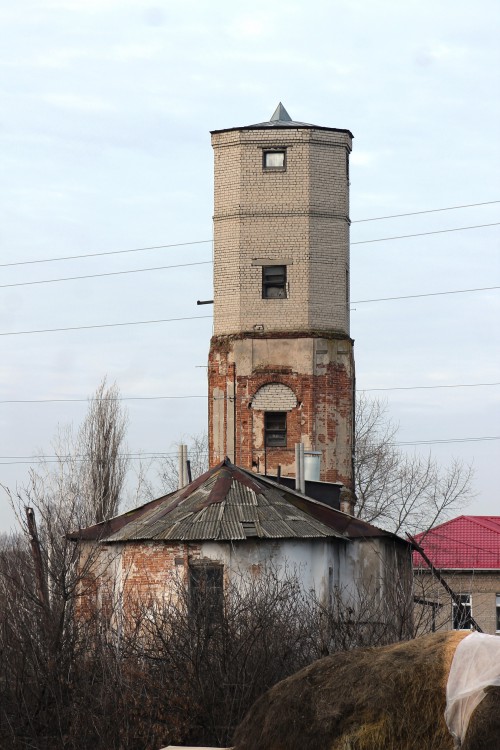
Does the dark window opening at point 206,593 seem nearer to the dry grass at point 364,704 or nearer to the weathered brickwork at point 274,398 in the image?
the dry grass at point 364,704

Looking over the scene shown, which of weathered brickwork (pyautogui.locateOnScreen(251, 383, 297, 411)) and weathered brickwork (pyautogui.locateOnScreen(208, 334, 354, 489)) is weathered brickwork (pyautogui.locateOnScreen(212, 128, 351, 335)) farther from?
weathered brickwork (pyautogui.locateOnScreen(251, 383, 297, 411))

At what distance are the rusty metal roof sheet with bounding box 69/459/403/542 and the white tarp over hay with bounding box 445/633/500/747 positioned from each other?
1284 centimetres

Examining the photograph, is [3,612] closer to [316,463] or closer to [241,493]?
[241,493]

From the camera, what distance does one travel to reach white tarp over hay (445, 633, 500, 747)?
9.05m

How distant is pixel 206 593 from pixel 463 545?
91.2 feet

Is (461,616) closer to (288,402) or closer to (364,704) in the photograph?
(288,402)

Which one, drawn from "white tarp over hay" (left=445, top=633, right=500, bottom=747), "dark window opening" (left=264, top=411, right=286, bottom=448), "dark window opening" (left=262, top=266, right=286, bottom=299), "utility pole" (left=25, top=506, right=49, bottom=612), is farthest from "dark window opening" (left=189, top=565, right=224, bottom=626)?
"dark window opening" (left=262, top=266, right=286, bottom=299)

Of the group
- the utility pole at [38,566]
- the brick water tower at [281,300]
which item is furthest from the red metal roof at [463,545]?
the utility pole at [38,566]

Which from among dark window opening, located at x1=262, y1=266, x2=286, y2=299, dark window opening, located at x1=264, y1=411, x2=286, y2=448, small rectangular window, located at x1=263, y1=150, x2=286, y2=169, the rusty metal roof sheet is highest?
small rectangular window, located at x1=263, y1=150, x2=286, y2=169

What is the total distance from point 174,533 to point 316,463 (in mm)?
11181

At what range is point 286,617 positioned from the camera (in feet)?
55.1

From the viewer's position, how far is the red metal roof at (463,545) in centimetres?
4284

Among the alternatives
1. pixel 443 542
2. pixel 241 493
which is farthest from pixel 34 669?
pixel 443 542

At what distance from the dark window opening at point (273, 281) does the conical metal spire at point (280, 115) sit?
464 cm
